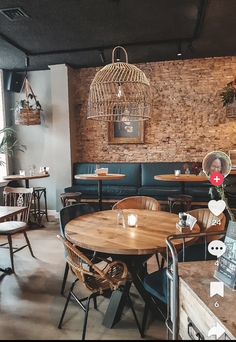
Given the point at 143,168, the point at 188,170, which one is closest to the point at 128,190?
the point at 143,168

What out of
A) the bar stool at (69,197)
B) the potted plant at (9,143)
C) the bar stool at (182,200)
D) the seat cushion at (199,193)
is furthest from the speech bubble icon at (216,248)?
the potted plant at (9,143)

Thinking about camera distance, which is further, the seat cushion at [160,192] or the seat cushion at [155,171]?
the seat cushion at [155,171]

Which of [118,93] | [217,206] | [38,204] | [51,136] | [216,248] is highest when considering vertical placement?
[118,93]

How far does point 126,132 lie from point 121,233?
4168 millimetres

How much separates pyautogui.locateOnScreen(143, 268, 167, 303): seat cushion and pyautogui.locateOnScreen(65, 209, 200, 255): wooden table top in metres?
0.26

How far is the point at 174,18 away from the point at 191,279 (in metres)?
3.51

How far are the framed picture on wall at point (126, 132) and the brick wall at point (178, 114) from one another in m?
0.10

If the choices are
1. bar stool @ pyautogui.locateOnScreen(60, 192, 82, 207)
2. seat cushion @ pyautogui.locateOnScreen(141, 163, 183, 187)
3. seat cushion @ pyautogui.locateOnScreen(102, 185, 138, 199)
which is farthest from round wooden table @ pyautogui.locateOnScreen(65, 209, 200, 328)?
seat cushion @ pyautogui.locateOnScreen(141, 163, 183, 187)

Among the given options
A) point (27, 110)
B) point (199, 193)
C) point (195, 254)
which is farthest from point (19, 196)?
point (199, 193)

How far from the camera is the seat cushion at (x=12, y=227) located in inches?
135

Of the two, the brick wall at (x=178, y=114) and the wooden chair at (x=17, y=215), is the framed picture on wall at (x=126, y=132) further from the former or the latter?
the wooden chair at (x=17, y=215)

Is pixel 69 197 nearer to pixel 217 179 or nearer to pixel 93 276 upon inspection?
pixel 93 276

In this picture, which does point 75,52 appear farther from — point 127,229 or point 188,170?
point 127,229

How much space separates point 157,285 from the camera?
208cm
